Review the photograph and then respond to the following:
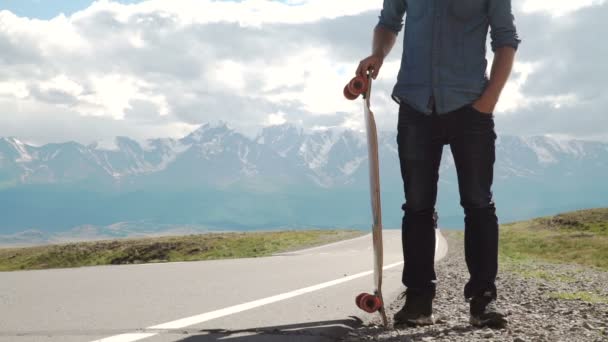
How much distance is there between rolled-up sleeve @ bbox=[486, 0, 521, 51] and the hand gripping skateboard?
883mm

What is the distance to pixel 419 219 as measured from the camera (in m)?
4.25

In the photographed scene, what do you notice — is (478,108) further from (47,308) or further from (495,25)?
(47,308)

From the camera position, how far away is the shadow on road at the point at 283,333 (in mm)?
3801

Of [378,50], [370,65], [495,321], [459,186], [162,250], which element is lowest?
[162,250]

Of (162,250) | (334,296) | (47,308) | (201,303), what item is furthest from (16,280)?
(162,250)

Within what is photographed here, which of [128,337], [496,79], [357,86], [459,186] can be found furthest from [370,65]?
[128,337]

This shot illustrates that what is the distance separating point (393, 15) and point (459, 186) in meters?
1.39

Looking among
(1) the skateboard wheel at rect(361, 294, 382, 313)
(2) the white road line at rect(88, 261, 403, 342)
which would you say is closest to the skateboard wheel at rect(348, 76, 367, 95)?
(1) the skateboard wheel at rect(361, 294, 382, 313)

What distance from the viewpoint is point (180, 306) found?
17.1 feet

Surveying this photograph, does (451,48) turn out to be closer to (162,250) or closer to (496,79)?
(496,79)

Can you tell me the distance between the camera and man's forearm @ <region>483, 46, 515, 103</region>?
4.06 metres

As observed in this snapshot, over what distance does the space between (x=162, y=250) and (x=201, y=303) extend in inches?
2131

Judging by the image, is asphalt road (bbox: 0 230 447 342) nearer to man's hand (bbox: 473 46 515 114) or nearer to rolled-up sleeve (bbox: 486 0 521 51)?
man's hand (bbox: 473 46 515 114)

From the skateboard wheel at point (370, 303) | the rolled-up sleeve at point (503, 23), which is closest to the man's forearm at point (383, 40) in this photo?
the rolled-up sleeve at point (503, 23)
